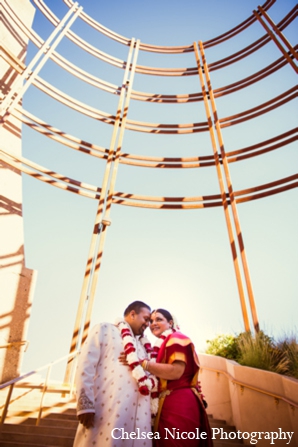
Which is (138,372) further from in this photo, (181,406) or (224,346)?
(224,346)

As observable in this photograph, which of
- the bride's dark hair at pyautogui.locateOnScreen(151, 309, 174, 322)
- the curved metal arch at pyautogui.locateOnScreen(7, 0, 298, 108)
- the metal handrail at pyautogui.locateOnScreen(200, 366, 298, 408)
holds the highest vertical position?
the curved metal arch at pyautogui.locateOnScreen(7, 0, 298, 108)

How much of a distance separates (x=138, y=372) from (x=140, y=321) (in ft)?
1.52

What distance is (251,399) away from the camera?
3.92 m

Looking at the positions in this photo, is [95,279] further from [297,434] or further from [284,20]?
[284,20]

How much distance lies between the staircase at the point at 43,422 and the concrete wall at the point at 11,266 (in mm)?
1215

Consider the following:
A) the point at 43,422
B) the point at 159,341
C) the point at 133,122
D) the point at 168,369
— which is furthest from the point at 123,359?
the point at 133,122

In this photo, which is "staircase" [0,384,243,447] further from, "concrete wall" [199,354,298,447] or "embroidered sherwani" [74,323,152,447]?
"embroidered sherwani" [74,323,152,447]

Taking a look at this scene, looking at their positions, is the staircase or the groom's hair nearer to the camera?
the groom's hair

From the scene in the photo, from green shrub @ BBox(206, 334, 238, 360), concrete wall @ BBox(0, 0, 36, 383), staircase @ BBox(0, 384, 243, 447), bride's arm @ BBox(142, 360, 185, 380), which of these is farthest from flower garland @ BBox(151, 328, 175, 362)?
concrete wall @ BBox(0, 0, 36, 383)

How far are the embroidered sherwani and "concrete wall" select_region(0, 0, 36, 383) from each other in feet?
17.0

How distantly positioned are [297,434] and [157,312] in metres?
2.25

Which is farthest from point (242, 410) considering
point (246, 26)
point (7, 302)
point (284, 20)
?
point (246, 26)

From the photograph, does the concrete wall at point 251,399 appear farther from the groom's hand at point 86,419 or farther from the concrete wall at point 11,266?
the concrete wall at point 11,266

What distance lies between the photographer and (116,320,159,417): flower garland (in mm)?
2031
